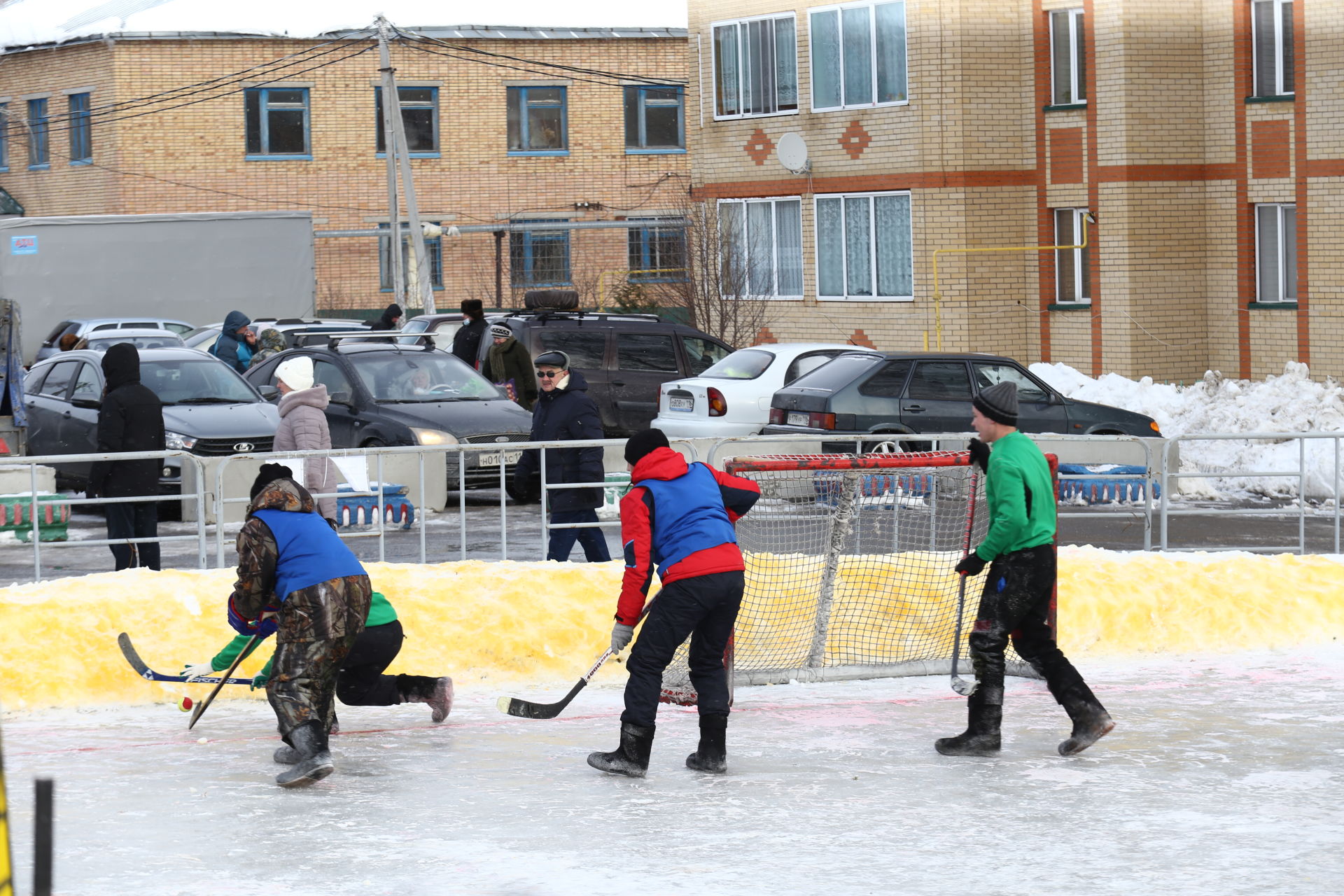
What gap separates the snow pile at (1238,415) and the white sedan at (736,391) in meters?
4.19

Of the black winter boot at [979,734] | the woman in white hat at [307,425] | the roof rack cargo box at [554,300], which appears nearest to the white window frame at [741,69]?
the roof rack cargo box at [554,300]

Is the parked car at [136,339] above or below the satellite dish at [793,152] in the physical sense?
below

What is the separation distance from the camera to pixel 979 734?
8.31 m

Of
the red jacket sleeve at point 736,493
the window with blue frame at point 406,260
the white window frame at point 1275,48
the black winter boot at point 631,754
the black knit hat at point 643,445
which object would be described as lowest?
the black winter boot at point 631,754

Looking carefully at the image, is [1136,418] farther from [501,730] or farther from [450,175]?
[450,175]

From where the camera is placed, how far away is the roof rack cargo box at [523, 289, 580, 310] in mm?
22250

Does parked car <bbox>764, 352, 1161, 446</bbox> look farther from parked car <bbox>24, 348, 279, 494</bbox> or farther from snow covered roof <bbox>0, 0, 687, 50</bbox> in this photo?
snow covered roof <bbox>0, 0, 687, 50</bbox>

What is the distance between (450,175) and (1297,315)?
27.3m

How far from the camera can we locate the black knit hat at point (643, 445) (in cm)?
789

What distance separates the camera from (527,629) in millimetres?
10250

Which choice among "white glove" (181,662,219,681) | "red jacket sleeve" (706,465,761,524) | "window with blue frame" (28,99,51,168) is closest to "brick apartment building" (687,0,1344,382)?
"red jacket sleeve" (706,465,761,524)

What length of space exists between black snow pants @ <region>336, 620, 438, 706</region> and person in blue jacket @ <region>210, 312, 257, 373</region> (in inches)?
550

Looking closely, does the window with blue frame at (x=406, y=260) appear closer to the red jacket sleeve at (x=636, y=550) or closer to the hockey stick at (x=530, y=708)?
the hockey stick at (x=530, y=708)

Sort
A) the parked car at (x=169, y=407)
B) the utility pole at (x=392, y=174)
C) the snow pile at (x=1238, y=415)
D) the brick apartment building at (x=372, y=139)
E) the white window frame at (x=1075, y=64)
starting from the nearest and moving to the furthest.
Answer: the parked car at (x=169, y=407) < the snow pile at (x=1238, y=415) < the white window frame at (x=1075, y=64) < the utility pole at (x=392, y=174) < the brick apartment building at (x=372, y=139)
